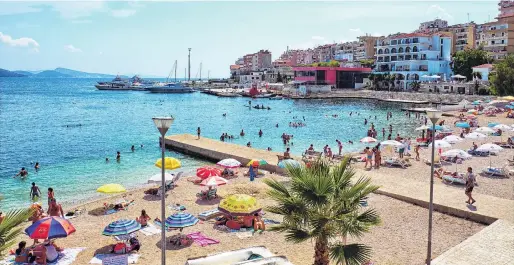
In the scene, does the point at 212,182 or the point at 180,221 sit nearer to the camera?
the point at 180,221

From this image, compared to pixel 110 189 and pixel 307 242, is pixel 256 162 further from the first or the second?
pixel 307 242

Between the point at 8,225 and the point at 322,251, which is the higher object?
the point at 8,225

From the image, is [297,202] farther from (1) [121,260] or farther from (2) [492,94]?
(2) [492,94]

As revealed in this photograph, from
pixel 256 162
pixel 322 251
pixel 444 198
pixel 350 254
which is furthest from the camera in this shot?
pixel 256 162

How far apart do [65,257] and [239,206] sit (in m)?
5.43

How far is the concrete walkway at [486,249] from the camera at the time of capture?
11.3m

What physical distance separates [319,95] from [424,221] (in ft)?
278

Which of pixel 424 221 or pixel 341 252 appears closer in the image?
pixel 341 252

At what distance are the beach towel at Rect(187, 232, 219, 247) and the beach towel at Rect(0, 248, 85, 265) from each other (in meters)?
3.43

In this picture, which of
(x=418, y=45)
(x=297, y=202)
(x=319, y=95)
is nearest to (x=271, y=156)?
(x=297, y=202)

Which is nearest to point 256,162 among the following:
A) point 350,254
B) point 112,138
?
point 350,254

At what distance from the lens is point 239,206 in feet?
48.2

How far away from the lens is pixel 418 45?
96.2 metres

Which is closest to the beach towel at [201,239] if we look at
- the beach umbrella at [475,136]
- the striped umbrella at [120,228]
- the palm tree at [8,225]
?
the striped umbrella at [120,228]
